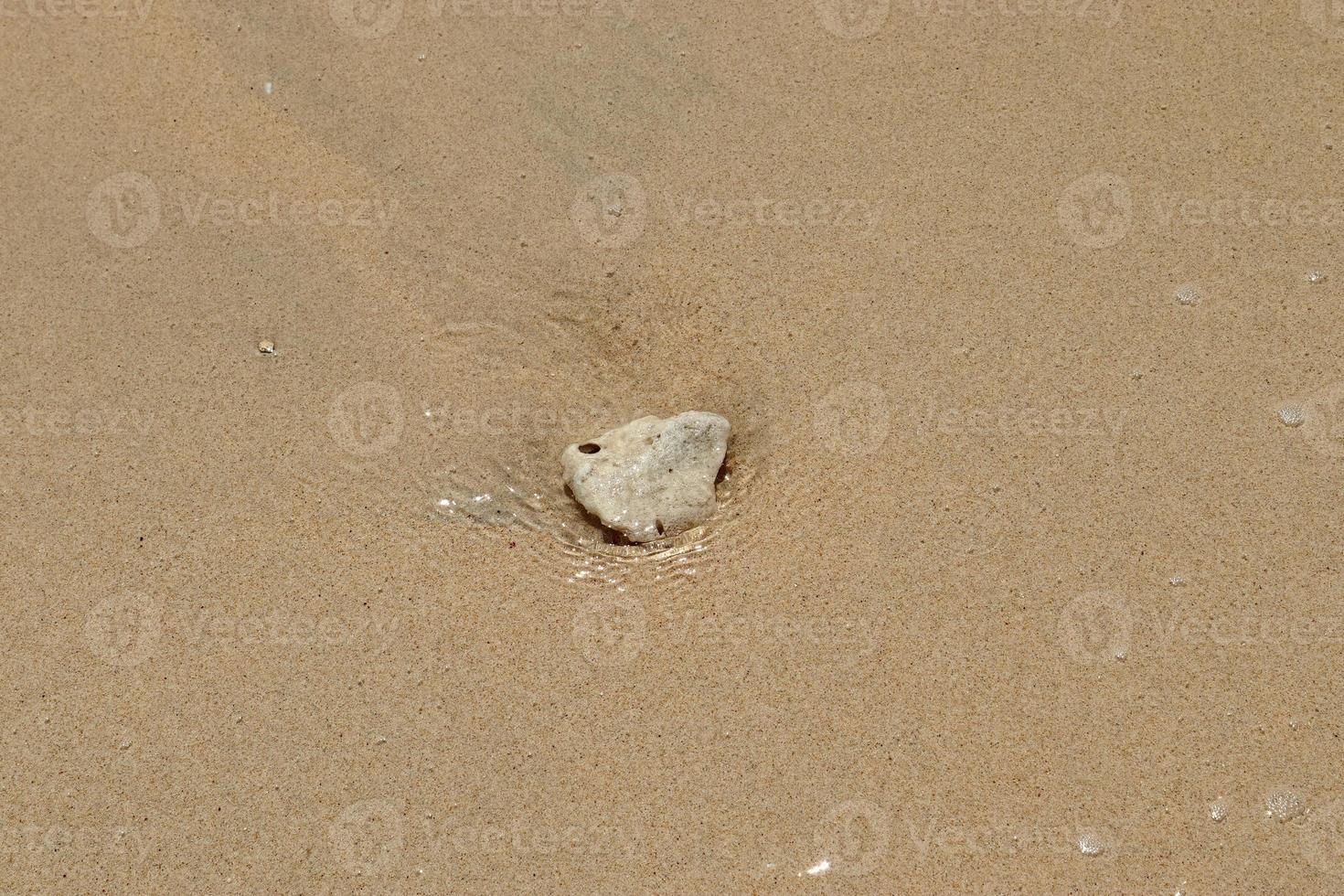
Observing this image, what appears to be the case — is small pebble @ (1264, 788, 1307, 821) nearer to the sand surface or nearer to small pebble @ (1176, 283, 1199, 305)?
the sand surface

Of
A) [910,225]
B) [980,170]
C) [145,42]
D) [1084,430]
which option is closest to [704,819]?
[1084,430]

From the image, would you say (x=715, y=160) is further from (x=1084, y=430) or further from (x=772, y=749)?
(x=772, y=749)

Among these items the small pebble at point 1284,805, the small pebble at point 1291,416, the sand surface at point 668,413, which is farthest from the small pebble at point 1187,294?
the small pebble at point 1284,805

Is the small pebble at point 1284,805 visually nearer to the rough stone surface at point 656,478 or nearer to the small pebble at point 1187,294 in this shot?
the small pebble at point 1187,294

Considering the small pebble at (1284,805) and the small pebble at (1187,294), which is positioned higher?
the small pebble at (1187,294)

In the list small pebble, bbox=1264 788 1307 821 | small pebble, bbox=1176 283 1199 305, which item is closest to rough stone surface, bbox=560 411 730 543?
small pebble, bbox=1176 283 1199 305

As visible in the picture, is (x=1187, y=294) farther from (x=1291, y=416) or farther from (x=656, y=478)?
(x=656, y=478)
